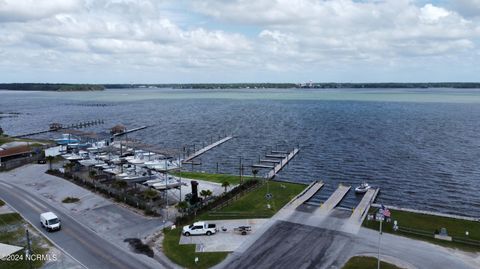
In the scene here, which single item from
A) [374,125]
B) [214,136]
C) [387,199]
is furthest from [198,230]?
[374,125]

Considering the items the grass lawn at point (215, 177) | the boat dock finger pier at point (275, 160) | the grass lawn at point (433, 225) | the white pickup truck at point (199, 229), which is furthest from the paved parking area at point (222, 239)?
the boat dock finger pier at point (275, 160)

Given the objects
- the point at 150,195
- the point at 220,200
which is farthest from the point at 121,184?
the point at 220,200

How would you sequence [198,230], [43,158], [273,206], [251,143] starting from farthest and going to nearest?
[251,143] < [43,158] < [273,206] < [198,230]

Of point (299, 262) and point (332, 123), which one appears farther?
point (332, 123)

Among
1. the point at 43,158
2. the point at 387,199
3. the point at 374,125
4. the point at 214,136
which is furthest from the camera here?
the point at 374,125

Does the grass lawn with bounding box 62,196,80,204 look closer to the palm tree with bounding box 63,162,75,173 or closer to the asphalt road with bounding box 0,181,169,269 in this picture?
the asphalt road with bounding box 0,181,169,269

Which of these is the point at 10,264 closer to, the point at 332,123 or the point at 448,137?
the point at 448,137

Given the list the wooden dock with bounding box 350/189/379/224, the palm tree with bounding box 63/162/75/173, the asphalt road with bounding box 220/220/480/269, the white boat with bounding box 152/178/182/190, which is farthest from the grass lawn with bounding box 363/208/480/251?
the palm tree with bounding box 63/162/75/173

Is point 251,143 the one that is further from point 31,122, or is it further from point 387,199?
point 31,122
